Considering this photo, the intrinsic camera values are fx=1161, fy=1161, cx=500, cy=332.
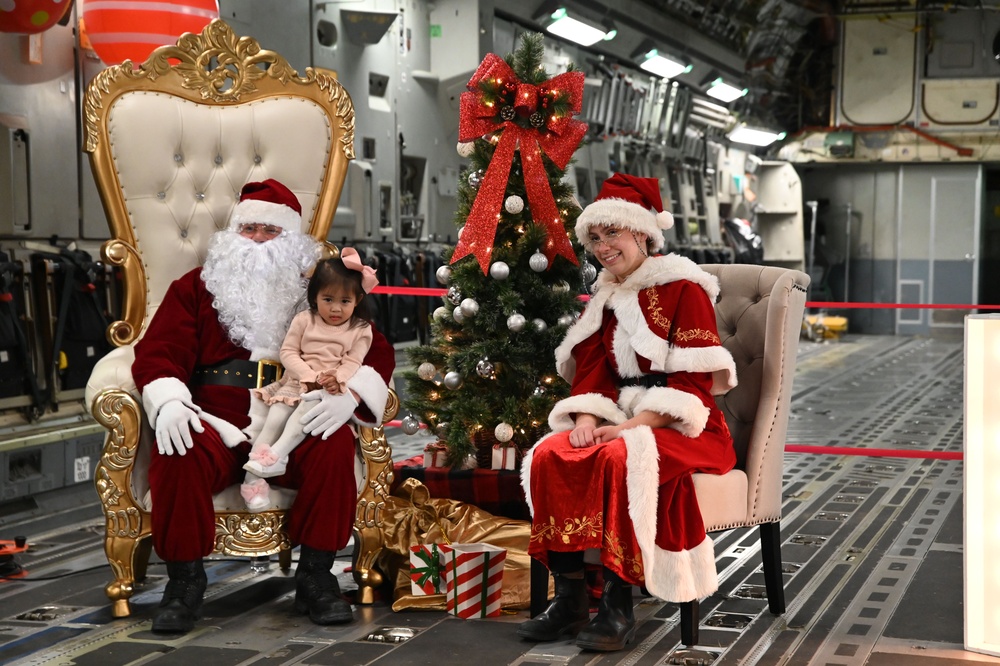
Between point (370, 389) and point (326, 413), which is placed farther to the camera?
point (370, 389)

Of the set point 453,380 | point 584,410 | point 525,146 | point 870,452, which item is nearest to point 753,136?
point 870,452

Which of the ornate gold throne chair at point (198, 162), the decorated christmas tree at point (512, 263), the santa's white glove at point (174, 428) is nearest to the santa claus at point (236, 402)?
the santa's white glove at point (174, 428)

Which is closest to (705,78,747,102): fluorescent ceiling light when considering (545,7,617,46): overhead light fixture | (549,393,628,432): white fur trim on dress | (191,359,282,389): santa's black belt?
(545,7,617,46): overhead light fixture

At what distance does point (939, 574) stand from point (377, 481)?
6.41 ft

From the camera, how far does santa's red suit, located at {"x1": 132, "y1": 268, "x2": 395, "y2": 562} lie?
333 centimetres

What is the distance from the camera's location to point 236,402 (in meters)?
3.66

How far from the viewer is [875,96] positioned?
17594 mm

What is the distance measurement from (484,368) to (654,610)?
0.97 m

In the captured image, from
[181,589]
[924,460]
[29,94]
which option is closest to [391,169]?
[29,94]

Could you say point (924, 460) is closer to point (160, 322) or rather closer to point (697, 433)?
point (697, 433)

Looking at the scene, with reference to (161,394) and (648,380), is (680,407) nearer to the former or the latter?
(648,380)

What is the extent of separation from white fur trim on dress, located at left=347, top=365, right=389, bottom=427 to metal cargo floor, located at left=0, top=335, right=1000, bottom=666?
614 mm

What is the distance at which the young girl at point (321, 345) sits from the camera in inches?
138

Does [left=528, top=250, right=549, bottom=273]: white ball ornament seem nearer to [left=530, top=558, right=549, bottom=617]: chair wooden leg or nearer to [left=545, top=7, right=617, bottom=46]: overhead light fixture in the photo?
[left=530, top=558, right=549, bottom=617]: chair wooden leg
